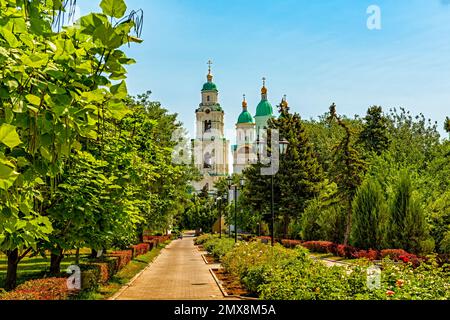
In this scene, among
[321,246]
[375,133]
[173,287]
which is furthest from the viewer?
[375,133]

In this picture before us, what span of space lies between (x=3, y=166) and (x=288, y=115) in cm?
5255

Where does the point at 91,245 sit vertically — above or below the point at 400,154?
below

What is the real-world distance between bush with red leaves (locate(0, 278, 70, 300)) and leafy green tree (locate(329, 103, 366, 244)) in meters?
26.4

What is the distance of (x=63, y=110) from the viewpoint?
10.4 feet

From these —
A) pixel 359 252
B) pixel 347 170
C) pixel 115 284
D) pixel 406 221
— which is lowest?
pixel 115 284

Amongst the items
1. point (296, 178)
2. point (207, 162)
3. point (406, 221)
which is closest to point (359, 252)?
point (406, 221)

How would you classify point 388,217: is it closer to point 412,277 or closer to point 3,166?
point 412,277

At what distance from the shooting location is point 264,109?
4237 inches

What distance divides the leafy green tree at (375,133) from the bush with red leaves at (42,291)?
45.9 meters

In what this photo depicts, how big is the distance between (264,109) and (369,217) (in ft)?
255

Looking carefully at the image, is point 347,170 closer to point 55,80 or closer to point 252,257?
point 252,257

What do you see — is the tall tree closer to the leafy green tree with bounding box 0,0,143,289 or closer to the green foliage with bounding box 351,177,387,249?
the green foliage with bounding box 351,177,387,249

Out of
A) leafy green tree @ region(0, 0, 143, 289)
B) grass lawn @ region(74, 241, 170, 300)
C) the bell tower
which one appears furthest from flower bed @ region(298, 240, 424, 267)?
the bell tower
